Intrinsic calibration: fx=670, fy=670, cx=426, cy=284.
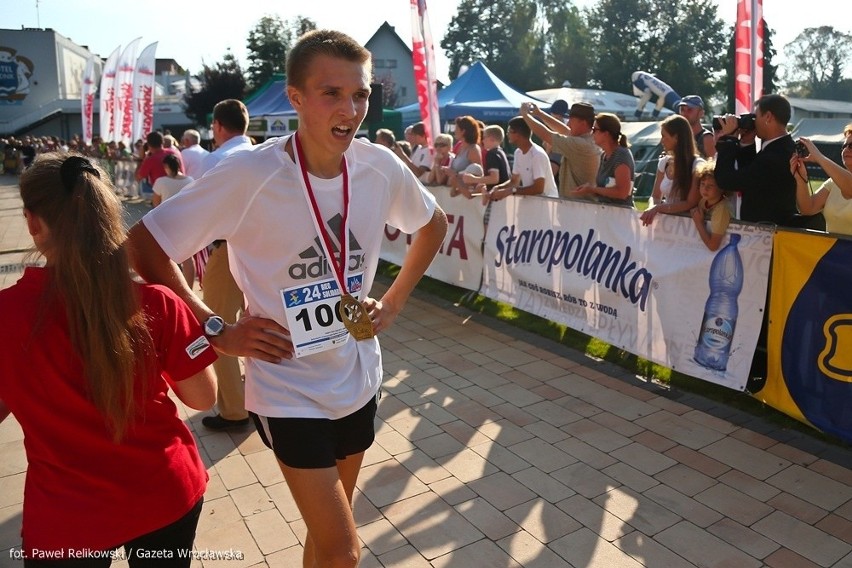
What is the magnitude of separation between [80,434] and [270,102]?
20376 mm

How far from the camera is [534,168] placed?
7191mm

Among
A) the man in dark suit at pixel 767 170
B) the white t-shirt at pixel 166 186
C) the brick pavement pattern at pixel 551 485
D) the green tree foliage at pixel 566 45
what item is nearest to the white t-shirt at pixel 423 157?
the white t-shirt at pixel 166 186

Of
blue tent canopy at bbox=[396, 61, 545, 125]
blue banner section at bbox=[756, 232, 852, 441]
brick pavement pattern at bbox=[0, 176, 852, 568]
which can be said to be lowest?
brick pavement pattern at bbox=[0, 176, 852, 568]

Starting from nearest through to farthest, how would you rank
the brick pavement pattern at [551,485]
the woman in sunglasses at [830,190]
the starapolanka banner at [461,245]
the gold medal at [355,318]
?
1. the gold medal at [355,318]
2. the brick pavement pattern at [551,485]
3. the woman in sunglasses at [830,190]
4. the starapolanka banner at [461,245]

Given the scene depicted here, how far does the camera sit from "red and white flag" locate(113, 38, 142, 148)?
23.0m

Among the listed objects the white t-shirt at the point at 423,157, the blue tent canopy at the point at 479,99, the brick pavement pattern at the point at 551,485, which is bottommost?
the brick pavement pattern at the point at 551,485

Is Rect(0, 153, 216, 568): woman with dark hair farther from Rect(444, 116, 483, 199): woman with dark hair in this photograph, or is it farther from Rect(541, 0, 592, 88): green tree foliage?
Rect(541, 0, 592, 88): green tree foliage

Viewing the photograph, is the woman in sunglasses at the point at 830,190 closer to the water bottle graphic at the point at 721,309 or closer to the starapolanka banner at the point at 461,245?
the water bottle graphic at the point at 721,309

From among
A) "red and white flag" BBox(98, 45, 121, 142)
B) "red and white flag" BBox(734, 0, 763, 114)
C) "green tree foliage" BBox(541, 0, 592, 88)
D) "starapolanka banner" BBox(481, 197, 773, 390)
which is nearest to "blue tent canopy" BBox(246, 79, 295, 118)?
"red and white flag" BBox(98, 45, 121, 142)

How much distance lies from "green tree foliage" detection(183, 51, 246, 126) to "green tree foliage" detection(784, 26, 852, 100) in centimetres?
7065

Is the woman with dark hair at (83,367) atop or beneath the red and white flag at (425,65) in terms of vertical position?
beneath

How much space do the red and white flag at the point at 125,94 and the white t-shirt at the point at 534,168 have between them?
19.8 m

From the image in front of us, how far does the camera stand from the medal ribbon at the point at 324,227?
7.02 ft

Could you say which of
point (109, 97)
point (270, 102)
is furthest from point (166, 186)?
point (109, 97)
